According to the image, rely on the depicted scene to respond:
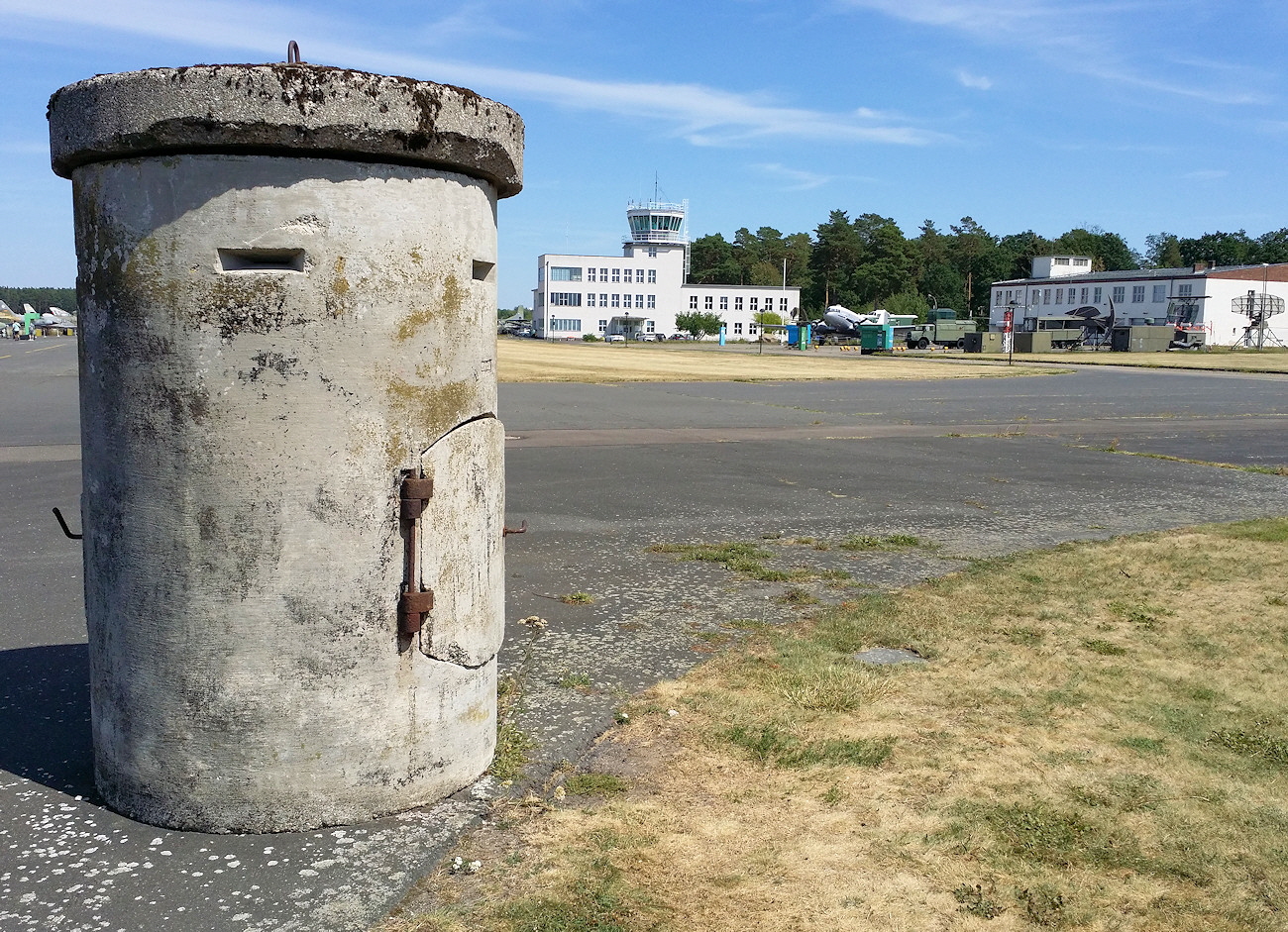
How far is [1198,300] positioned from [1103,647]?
98.8m

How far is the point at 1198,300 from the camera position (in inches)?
3634

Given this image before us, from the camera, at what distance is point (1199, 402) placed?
89.3ft

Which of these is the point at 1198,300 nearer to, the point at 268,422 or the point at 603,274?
the point at 603,274

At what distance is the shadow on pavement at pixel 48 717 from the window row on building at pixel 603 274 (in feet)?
403

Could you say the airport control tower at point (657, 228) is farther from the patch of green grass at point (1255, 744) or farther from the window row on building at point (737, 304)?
the patch of green grass at point (1255, 744)

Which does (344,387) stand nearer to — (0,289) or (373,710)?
(373,710)

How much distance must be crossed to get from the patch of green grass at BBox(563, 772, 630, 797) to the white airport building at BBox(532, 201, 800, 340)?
396 feet

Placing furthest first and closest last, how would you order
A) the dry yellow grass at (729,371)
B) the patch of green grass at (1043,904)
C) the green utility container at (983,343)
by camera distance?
the green utility container at (983,343)
the dry yellow grass at (729,371)
the patch of green grass at (1043,904)

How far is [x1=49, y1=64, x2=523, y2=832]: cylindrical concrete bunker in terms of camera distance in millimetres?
3535

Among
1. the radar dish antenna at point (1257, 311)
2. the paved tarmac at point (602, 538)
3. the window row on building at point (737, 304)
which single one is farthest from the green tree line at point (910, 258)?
the paved tarmac at point (602, 538)

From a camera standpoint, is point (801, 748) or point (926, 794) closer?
point (926, 794)

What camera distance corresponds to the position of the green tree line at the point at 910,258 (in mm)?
143663

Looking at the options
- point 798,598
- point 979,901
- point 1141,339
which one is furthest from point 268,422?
point 1141,339

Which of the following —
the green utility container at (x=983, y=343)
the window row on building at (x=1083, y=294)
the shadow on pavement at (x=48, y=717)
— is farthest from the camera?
the window row on building at (x=1083, y=294)
